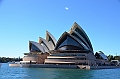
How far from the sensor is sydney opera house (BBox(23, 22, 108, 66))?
45375 mm

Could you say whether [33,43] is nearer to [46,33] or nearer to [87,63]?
[46,33]

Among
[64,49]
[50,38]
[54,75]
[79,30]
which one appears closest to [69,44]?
[64,49]

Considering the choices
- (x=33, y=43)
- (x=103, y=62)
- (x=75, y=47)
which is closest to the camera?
(x=75, y=47)

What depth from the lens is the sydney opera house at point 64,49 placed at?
45.4 meters

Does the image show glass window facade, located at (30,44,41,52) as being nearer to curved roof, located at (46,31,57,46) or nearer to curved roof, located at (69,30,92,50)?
curved roof, located at (46,31,57,46)

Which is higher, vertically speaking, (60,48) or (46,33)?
(46,33)

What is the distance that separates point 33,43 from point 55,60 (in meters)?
9.20

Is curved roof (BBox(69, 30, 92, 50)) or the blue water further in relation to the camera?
curved roof (BBox(69, 30, 92, 50))

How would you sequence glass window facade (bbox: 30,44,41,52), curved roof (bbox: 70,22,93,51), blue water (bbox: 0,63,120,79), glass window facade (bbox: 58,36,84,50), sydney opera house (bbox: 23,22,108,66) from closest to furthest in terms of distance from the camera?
1. blue water (bbox: 0,63,120,79)
2. sydney opera house (bbox: 23,22,108,66)
3. glass window facade (bbox: 58,36,84,50)
4. curved roof (bbox: 70,22,93,51)
5. glass window facade (bbox: 30,44,41,52)

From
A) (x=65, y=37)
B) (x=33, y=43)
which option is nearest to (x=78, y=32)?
(x=65, y=37)

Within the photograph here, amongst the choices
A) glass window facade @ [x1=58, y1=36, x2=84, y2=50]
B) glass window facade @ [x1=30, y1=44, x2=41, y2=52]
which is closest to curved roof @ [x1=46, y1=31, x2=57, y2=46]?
glass window facade @ [x1=58, y1=36, x2=84, y2=50]

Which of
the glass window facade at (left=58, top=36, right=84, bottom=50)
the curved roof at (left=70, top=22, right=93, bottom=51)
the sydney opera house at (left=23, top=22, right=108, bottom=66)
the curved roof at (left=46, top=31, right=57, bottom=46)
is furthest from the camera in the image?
the curved roof at (left=46, top=31, right=57, bottom=46)

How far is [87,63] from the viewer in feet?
146

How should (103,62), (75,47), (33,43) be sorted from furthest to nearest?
(103,62)
(33,43)
(75,47)
